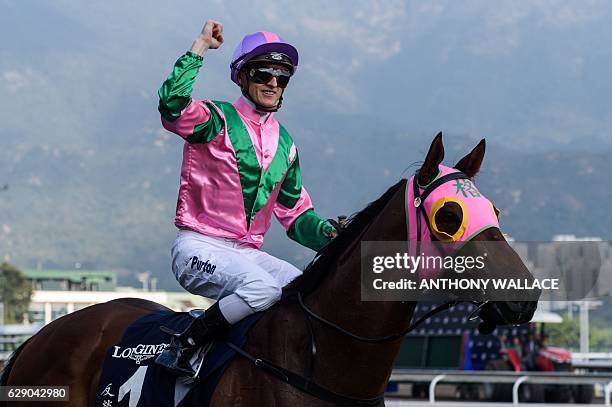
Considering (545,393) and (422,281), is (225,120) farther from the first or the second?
Answer: (545,393)

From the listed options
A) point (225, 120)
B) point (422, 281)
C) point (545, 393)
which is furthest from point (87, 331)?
point (545, 393)

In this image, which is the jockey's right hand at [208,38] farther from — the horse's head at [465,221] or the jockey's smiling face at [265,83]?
the horse's head at [465,221]

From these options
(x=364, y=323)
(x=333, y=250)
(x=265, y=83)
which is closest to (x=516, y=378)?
(x=265, y=83)

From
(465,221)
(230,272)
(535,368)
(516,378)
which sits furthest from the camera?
(535,368)

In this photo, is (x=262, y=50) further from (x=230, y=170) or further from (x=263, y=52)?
(x=230, y=170)

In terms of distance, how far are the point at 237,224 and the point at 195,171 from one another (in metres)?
0.30

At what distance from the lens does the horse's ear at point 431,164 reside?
383 cm

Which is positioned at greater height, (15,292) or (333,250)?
(15,292)

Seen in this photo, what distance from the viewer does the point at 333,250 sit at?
4.24 m

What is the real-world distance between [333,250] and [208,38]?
1040 millimetres

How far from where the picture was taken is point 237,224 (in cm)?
458

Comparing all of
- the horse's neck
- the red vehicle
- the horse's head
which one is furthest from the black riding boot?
the red vehicle

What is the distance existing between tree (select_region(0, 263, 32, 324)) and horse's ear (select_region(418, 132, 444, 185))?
178 ft

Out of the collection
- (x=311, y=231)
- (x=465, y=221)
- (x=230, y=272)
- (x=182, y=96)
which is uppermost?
(x=182, y=96)
